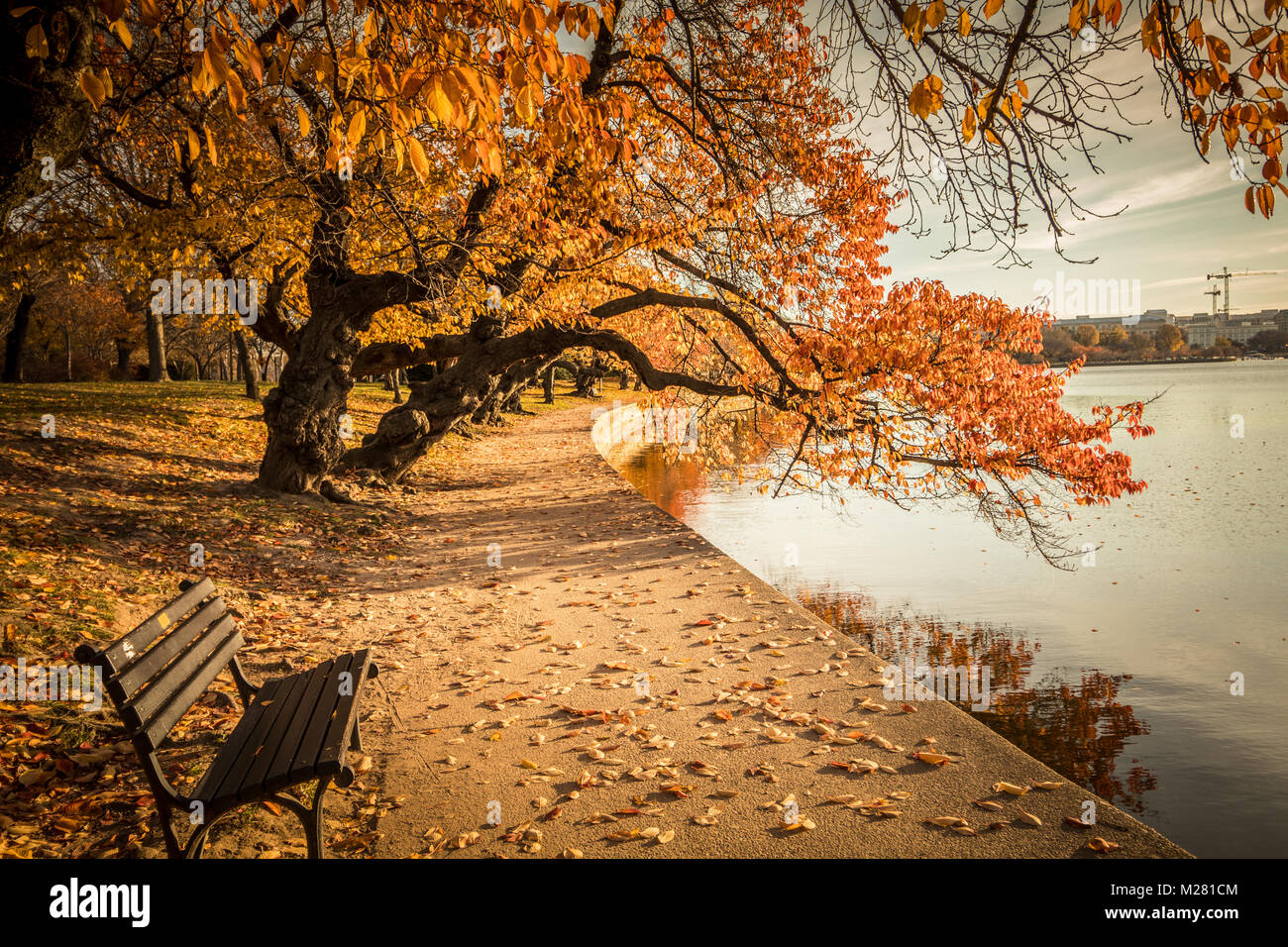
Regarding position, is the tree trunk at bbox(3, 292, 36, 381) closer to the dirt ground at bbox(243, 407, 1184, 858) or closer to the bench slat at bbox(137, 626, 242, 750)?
the dirt ground at bbox(243, 407, 1184, 858)

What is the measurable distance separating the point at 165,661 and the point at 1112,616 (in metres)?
13.6

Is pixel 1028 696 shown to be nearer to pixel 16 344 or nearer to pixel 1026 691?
pixel 1026 691

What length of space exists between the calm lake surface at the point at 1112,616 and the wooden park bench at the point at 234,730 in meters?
6.63

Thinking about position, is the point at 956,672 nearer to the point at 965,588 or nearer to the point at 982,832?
the point at 965,588

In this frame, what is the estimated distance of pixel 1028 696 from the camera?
27.6ft

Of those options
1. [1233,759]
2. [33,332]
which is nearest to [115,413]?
[1233,759]

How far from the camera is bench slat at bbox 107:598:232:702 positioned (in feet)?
Result: 9.48

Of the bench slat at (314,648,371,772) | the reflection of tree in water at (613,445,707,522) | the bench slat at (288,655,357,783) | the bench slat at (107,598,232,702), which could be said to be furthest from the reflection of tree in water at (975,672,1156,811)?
the reflection of tree in water at (613,445,707,522)

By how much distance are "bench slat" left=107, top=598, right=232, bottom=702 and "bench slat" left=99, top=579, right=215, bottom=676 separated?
43 mm

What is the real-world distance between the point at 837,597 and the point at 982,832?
8747mm

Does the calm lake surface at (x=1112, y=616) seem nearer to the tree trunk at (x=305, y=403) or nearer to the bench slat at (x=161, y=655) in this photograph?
the bench slat at (x=161, y=655)

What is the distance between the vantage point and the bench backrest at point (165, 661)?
2920 millimetres

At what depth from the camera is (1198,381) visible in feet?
269

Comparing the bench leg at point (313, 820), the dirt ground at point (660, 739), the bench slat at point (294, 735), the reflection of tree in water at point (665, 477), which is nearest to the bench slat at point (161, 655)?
the bench slat at point (294, 735)
